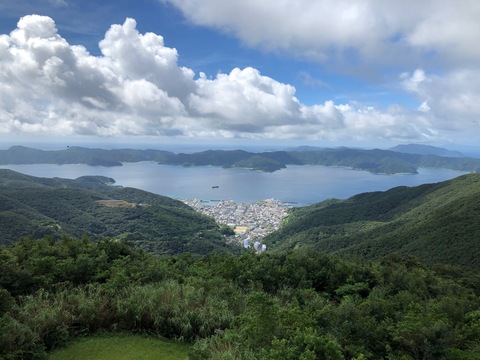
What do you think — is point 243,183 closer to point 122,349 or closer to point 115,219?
point 115,219

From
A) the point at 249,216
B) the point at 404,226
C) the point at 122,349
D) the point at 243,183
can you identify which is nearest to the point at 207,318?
the point at 122,349

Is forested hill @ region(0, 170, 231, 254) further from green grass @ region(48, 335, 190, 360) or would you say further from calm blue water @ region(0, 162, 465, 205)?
green grass @ region(48, 335, 190, 360)

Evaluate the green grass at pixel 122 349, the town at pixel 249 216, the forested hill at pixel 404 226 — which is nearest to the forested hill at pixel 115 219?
the town at pixel 249 216

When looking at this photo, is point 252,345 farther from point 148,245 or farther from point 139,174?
point 139,174

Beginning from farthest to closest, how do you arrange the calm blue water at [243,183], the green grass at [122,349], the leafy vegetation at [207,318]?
the calm blue water at [243,183] < the green grass at [122,349] < the leafy vegetation at [207,318]

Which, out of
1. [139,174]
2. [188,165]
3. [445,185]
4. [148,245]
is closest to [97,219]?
[148,245]

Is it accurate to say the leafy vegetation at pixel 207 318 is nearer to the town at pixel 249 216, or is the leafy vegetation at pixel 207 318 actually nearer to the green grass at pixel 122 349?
the green grass at pixel 122 349
